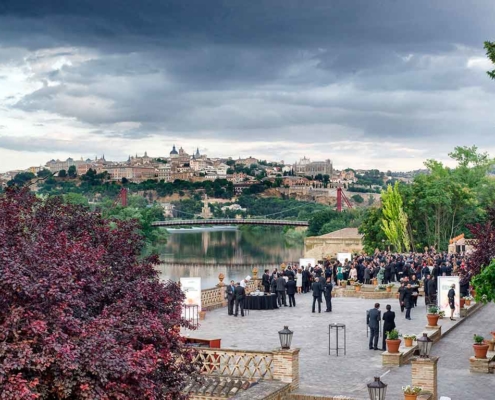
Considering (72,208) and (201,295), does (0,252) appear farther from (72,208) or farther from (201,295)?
(201,295)

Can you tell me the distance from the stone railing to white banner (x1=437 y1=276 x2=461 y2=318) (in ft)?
34.8

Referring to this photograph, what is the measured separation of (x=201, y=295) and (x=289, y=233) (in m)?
107

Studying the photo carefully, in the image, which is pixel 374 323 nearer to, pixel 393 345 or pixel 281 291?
pixel 393 345

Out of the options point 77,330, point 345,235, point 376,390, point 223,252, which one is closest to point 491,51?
point 376,390

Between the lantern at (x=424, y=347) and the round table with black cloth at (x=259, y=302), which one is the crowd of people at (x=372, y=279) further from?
the lantern at (x=424, y=347)

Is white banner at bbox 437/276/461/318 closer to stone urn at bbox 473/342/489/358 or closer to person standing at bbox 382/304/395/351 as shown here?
person standing at bbox 382/304/395/351

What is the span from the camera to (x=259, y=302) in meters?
31.1

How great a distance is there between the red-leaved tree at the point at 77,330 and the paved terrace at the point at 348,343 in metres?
5.60

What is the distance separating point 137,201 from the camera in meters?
149

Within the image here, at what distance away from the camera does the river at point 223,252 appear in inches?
3159

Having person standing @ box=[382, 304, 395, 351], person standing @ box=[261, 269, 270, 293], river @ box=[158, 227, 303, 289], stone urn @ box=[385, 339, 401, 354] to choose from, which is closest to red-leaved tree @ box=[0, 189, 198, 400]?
stone urn @ box=[385, 339, 401, 354]

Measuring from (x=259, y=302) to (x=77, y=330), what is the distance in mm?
20270

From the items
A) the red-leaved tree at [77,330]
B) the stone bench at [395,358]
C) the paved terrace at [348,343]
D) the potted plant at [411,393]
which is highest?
the red-leaved tree at [77,330]

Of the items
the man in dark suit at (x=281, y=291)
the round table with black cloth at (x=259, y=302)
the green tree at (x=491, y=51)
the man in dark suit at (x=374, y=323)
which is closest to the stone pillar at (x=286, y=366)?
the man in dark suit at (x=374, y=323)
